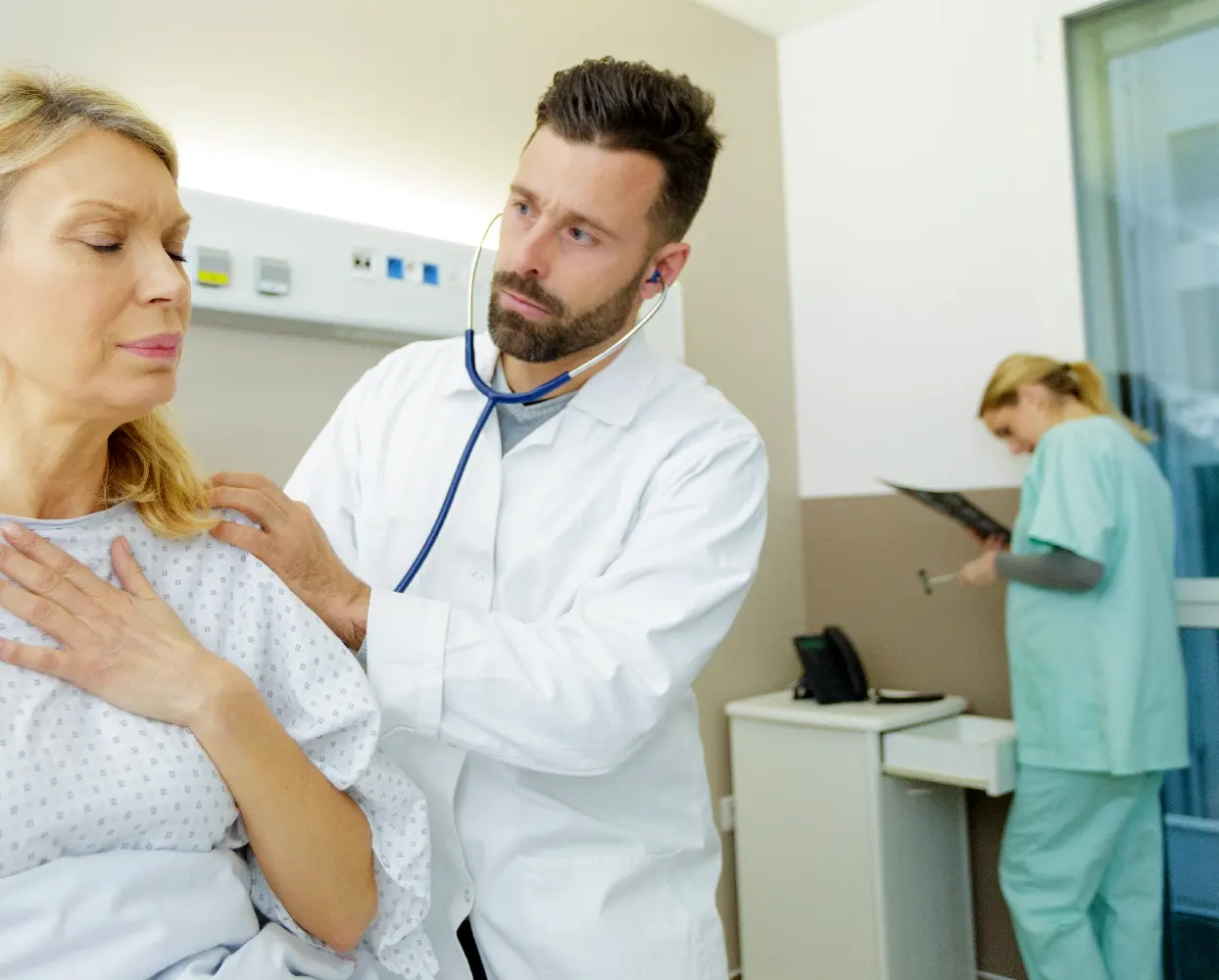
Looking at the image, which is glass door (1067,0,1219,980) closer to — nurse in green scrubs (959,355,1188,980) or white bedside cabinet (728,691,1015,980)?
nurse in green scrubs (959,355,1188,980)

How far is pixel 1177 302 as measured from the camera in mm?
2357

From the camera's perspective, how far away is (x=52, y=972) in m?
0.77

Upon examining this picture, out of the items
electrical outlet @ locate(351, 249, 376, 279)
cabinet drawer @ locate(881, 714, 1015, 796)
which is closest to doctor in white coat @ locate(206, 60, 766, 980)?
electrical outlet @ locate(351, 249, 376, 279)

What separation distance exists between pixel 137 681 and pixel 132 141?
0.47m

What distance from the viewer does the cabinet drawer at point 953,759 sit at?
89.2 inches

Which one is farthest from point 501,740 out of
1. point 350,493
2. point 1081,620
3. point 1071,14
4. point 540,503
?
point 1071,14

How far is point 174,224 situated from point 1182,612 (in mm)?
2175

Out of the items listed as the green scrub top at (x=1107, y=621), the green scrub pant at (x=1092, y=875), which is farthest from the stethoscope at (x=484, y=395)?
the green scrub pant at (x=1092, y=875)

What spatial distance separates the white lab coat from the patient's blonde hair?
21 centimetres

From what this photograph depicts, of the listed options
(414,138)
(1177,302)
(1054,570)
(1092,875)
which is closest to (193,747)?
(414,138)

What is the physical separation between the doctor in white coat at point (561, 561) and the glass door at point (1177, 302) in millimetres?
1435

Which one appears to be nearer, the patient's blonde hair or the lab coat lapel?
the patient's blonde hair

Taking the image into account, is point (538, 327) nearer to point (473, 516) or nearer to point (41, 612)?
point (473, 516)

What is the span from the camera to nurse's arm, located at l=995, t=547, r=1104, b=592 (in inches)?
83.7
